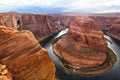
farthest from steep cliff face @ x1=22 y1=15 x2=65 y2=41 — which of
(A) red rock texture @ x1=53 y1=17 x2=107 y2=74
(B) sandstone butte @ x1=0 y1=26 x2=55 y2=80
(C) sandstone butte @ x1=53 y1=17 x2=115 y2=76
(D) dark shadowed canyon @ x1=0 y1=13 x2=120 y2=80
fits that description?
(B) sandstone butte @ x1=0 y1=26 x2=55 y2=80

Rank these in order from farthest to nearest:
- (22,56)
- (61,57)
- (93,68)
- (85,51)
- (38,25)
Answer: (38,25) → (61,57) → (85,51) → (93,68) → (22,56)

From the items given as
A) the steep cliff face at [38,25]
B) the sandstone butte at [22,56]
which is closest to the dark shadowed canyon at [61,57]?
the sandstone butte at [22,56]

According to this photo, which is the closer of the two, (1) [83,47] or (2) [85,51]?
(2) [85,51]

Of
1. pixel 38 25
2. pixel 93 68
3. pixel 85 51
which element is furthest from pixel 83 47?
pixel 38 25

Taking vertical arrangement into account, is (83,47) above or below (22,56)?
→ below

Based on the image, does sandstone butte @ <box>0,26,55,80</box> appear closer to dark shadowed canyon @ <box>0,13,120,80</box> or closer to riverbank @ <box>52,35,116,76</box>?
dark shadowed canyon @ <box>0,13,120,80</box>

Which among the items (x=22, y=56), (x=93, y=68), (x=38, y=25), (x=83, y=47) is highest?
(x=22, y=56)

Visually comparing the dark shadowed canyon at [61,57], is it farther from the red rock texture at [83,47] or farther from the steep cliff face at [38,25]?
the steep cliff face at [38,25]

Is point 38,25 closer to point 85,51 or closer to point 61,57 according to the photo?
point 61,57
